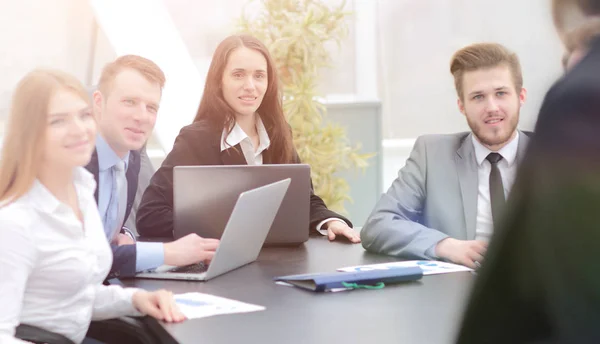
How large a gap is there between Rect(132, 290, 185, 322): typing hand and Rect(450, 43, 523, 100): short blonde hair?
141 centimetres

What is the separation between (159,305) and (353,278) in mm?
478

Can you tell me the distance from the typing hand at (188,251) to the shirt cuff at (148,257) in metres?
0.02

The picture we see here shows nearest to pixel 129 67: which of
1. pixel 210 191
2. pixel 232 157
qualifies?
pixel 210 191

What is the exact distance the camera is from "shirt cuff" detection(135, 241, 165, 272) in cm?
206

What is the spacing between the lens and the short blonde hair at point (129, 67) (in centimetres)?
236

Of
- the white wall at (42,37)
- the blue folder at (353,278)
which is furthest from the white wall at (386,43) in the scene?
the blue folder at (353,278)

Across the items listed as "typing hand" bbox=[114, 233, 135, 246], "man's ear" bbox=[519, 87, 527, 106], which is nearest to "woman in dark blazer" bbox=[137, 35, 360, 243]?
"typing hand" bbox=[114, 233, 135, 246]

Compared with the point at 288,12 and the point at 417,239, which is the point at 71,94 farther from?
the point at 288,12

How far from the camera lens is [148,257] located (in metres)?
2.07

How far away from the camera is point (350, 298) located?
5.65 feet

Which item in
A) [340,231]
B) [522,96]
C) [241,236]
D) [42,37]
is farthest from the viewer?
[42,37]

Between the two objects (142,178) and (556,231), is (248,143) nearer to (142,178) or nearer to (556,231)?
(142,178)

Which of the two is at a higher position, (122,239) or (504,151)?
(504,151)

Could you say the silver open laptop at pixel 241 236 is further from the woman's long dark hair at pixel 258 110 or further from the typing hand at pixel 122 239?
the woman's long dark hair at pixel 258 110
